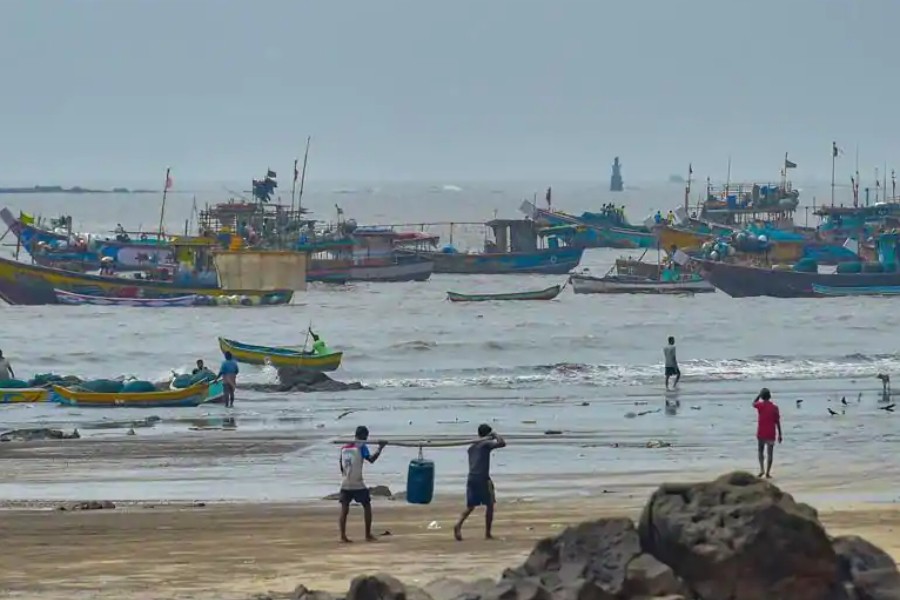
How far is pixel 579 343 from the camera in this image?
50.0 metres

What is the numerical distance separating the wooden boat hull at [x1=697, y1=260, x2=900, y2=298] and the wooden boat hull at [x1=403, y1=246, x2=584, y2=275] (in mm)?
16228

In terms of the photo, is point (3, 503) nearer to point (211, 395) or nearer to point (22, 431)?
point (22, 431)

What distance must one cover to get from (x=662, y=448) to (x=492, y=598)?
12.6 meters

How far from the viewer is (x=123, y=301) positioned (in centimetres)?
6238

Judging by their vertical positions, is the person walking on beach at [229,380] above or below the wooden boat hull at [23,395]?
above

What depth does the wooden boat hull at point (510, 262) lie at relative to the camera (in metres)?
83.6

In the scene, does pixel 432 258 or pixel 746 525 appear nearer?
pixel 746 525

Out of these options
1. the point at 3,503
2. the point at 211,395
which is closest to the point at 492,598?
the point at 3,503

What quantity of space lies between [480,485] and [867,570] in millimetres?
4549

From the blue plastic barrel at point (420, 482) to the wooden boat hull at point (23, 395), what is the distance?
1577 centimetres

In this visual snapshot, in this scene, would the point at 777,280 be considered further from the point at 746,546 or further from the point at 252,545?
the point at 746,546

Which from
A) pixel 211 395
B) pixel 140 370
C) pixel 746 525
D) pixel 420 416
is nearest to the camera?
pixel 746 525

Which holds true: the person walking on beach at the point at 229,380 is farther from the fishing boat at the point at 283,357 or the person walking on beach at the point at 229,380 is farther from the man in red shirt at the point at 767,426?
the man in red shirt at the point at 767,426

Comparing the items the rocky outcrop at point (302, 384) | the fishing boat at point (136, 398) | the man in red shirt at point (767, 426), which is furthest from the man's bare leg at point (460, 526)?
the rocky outcrop at point (302, 384)
